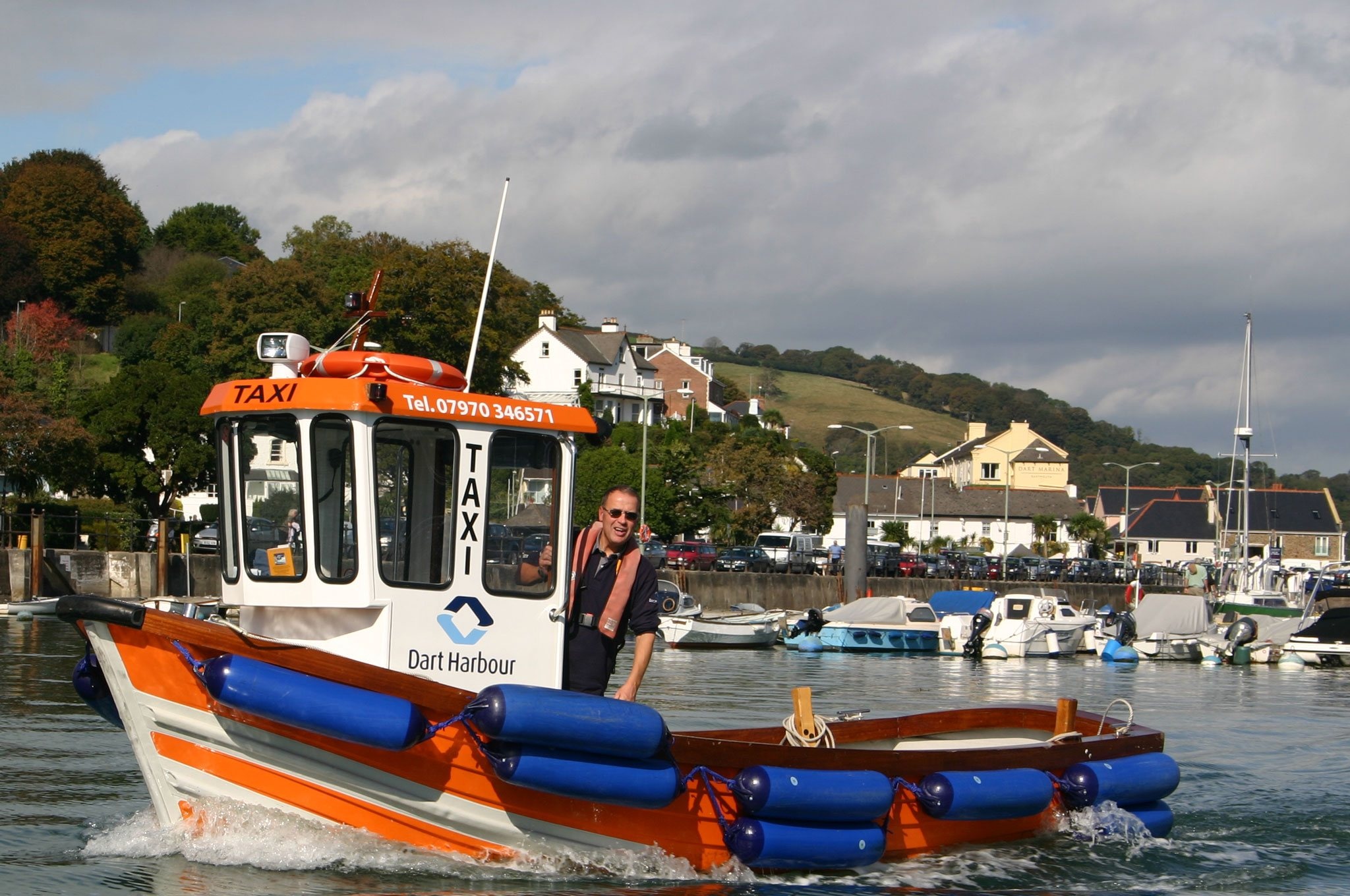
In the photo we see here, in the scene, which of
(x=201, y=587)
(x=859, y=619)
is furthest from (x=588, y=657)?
(x=201, y=587)

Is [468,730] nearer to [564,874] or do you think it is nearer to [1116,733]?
[564,874]

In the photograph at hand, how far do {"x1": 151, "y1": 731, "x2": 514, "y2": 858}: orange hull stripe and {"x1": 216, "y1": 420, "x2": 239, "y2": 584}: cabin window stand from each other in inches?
40.9

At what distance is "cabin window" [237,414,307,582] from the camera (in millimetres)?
8352

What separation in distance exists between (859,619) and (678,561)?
14.8 metres

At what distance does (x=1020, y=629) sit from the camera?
4012 cm

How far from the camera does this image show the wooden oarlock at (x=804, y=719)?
9977mm

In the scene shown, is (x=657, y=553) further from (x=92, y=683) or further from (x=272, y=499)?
(x=272, y=499)

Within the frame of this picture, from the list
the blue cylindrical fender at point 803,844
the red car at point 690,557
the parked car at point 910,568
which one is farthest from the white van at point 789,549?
the blue cylindrical fender at point 803,844

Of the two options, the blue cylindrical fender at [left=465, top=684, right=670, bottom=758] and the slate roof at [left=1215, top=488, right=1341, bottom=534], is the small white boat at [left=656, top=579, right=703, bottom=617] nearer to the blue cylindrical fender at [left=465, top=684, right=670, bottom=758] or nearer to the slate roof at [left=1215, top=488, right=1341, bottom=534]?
the blue cylindrical fender at [left=465, top=684, right=670, bottom=758]

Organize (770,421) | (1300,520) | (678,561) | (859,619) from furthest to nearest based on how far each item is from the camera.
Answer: (770,421) → (1300,520) → (678,561) → (859,619)

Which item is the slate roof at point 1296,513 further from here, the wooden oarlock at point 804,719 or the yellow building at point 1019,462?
the wooden oarlock at point 804,719

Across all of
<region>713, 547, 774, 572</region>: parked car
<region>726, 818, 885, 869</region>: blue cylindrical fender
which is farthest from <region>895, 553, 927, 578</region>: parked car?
<region>726, 818, 885, 869</region>: blue cylindrical fender

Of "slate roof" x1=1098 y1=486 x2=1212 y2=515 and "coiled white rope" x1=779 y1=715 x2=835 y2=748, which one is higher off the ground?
"slate roof" x1=1098 y1=486 x2=1212 y2=515

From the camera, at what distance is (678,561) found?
54.8 m
